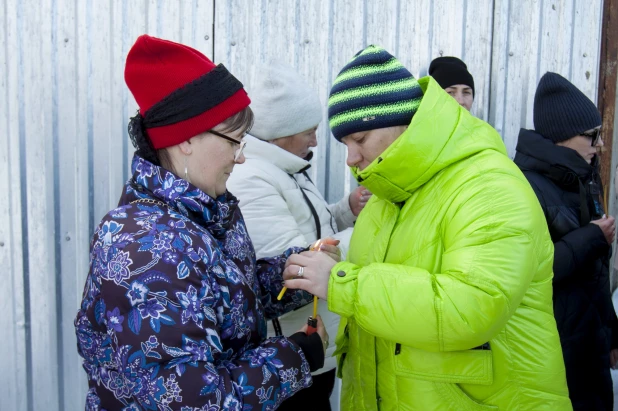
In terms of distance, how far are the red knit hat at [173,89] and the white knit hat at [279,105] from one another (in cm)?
95

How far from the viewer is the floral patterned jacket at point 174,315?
55.4 inches

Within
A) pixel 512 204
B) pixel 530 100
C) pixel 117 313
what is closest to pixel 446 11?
pixel 530 100

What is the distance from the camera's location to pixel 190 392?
4.58 feet

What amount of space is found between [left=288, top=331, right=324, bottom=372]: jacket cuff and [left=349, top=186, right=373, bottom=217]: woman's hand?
1.18 metres

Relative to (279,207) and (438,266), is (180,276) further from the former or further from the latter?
(279,207)

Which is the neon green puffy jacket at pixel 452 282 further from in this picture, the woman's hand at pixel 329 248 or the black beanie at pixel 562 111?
the black beanie at pixel 562 111

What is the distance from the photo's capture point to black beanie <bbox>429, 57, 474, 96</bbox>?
135 inches

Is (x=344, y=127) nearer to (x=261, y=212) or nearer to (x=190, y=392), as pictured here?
(x=261, y=212)

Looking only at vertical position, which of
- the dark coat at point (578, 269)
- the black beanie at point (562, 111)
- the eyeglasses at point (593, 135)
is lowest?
the dark coat at point (578, 269)

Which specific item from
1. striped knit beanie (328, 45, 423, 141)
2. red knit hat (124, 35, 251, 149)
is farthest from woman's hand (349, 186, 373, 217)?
red knit hat (124, 35, 251, 149)

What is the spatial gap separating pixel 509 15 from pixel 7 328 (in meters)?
3.43

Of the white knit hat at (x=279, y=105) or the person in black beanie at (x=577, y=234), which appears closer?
the white knit hat at (x=279, y=105)

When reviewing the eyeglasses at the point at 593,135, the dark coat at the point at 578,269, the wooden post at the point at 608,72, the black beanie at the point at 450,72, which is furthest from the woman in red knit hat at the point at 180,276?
the wooden post at the point at 608,72

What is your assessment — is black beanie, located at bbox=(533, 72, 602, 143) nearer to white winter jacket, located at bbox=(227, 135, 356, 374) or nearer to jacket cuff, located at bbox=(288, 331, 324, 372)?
white winter jacket, located at bbox=(227, 135, 356, 374)
